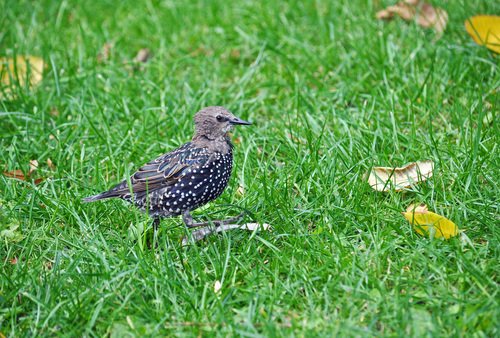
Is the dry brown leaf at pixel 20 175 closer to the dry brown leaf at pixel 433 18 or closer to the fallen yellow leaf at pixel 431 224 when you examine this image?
the fallen yellow leaf at pixel 431 224

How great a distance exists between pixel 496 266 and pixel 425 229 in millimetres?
538

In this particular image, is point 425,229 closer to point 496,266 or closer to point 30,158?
point 496,266

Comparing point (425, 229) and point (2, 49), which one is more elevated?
point (2, 49)

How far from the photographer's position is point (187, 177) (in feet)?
16.5

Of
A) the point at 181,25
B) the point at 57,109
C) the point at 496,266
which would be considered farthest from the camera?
the point at 181,25

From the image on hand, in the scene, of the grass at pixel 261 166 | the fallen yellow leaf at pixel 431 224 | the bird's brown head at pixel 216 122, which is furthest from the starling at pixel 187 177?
the fallen yellow leaf at pixel 431 224

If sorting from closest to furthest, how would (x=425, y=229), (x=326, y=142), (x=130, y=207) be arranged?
(x=425, y=229) → (x=130, y=207) → (x=326, y=142)

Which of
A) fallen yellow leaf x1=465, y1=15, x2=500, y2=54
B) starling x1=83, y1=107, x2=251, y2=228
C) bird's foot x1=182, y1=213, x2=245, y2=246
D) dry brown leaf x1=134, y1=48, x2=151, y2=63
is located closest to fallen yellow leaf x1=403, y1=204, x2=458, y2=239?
bird's foot x1=182, y1=213, x2=245, y2=246

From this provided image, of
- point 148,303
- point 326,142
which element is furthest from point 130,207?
point 326,142

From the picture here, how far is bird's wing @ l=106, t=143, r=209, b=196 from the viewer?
505cm

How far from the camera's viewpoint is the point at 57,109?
6.74 m

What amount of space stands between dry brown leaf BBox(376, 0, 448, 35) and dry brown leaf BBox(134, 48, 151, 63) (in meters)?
2.56

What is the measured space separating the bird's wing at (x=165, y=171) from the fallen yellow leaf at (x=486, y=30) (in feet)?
10.1

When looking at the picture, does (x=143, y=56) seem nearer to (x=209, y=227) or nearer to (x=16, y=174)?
(x=16, y=174)
